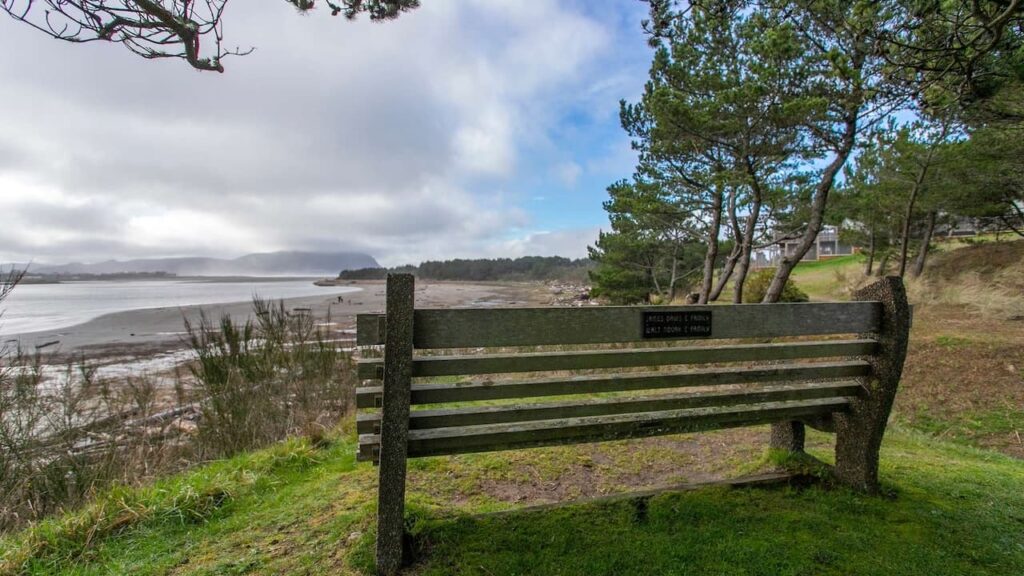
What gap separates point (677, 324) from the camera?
2.34 meters

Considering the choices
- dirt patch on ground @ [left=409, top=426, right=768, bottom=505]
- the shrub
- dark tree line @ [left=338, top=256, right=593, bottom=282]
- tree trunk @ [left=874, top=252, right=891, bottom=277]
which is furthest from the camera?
dark tree line @ [left=338, top=256, right=593, bottom=282]

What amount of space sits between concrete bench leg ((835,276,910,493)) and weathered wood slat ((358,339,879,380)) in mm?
101

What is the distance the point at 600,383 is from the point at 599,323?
0.33 m

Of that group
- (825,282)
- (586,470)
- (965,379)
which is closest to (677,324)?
(586,470)

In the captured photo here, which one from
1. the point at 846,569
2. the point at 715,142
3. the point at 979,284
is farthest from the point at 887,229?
the point at 846,569

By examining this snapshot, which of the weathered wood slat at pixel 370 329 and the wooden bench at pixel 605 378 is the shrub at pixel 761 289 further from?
the weathered wood slat at pixel 370 329

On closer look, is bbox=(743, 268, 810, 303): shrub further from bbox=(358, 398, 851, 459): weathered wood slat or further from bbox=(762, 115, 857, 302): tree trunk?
bbox=(358, 398, 851, 459): weathered wood slat

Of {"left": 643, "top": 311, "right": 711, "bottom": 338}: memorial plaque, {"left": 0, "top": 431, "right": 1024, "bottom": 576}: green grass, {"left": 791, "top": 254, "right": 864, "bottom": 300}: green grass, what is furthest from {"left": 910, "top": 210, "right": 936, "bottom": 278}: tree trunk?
{"left": 643, "top": 311, "right": 711, "bottom": 338}: memorial plaque

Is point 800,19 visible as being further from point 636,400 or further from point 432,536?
point 432,536

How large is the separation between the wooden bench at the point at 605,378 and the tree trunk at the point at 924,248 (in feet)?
62.7

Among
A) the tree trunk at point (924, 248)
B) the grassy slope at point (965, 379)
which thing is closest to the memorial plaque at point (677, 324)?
the grassy slope at point (965, 379)

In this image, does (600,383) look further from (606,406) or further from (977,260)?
(977,260)

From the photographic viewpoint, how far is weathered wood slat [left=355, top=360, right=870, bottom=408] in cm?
205

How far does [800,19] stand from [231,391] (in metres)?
12.0
